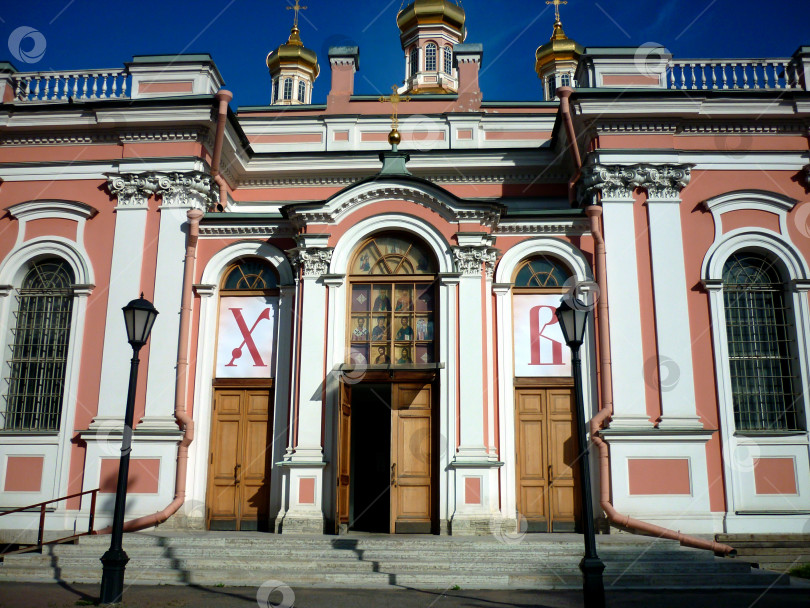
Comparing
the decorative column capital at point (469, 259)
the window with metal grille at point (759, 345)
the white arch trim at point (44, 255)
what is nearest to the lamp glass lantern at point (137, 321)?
the white arch trim at point (44, 255)

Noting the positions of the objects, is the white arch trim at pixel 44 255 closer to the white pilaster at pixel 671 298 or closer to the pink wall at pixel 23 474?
the pink wall at pixel 23 474

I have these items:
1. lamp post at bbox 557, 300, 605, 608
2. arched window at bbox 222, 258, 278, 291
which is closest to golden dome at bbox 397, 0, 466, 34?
arched window at bbox 222, 258, 278, 291

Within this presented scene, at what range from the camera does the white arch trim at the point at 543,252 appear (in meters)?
13.7

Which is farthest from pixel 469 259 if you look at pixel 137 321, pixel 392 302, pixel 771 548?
pixel 771 548

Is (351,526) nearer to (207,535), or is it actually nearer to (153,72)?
(207,535)

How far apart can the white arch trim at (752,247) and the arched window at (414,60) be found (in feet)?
Answer: 59.4

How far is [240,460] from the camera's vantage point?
528 inches

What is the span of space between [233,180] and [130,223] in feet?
9.79

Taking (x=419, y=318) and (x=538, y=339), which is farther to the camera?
(x=538, y=339)

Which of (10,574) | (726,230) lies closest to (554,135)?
(726,230)

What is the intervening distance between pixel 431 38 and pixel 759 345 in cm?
1974

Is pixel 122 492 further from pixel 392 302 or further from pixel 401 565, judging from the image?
pixel 392 302

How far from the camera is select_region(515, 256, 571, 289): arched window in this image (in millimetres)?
13836

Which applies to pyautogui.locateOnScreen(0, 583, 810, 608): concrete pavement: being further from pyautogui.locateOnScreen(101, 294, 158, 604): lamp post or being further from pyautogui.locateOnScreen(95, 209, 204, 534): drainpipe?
pyautogui.locateOnScreen(95, 209, 204, 534): drainpipe
